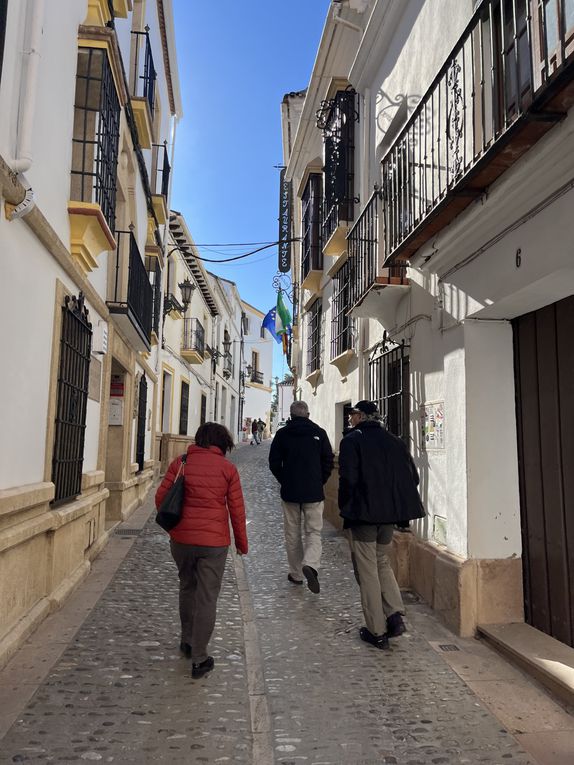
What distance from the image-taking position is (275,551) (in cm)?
695

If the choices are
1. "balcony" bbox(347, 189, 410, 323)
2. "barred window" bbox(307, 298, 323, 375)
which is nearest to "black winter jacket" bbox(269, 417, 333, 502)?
"balcony" bbox(347, 189, 410, 323)

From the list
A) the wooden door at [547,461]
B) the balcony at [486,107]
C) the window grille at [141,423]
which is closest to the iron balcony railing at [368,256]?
the balcony at [486,107]

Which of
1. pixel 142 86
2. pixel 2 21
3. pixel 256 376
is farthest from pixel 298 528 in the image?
pixel 256 376

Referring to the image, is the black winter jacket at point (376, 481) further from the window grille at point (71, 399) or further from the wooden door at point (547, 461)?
the window grille at point (71, 399)

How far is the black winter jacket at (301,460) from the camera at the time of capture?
552 centimetres

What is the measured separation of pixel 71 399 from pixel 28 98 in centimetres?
255

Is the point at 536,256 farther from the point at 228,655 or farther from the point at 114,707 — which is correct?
the point at 114,707

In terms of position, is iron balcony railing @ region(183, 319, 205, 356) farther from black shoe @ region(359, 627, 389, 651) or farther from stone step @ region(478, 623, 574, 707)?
stone step @ region(478, 623, 574, 707)

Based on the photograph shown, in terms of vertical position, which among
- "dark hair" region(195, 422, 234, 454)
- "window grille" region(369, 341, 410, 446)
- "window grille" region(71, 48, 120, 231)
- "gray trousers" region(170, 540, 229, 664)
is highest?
"window grille" region(71, 48, 120, 231)

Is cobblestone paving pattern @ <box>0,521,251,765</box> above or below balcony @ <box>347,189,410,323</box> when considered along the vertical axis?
below

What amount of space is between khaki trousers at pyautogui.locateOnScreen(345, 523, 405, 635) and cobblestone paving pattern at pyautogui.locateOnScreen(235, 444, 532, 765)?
0.20 metres

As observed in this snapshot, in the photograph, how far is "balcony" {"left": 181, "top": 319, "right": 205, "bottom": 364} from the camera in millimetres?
17141

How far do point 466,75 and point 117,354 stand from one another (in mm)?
5323

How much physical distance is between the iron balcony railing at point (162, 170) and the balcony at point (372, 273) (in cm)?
525
